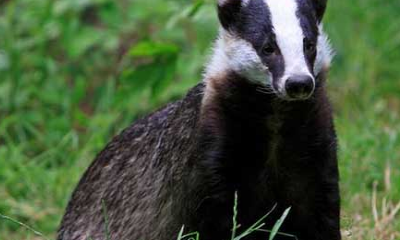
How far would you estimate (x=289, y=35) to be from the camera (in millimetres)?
3875

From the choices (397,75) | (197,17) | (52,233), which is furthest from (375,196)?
(397,75)

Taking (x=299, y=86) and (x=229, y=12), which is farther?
(x=229, y=12)

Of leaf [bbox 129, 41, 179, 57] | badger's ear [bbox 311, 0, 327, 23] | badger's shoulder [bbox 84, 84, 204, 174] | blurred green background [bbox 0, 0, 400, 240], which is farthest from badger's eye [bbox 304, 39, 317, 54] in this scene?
leaf [bbox 129, 41, 179, 57]

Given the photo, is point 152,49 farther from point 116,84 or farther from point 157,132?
point 116,84

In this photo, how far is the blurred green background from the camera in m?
5.91

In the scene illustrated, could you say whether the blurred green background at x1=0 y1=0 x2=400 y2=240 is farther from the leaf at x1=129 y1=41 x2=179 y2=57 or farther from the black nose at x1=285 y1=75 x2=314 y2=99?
the black nose at x1=285 y1=75 x2=314 y2=99

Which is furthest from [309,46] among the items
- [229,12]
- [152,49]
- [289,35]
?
[152,49]

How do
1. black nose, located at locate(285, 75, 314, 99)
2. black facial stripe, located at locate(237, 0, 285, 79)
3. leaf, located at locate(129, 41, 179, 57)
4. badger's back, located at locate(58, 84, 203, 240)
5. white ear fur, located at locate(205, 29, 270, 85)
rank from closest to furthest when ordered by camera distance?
black nose, located at locate(285, 75, 314, 99) < black facial stripe, located at locate(237, 0, 285, 79) < white ear fur, located at locate(205, 29, 270, 85) < badger's back, located at locate(58, 84, 203, 240) < leaf, located at locate(129, 41, 179, 57)

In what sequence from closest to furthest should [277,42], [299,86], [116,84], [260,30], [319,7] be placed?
[299,86] → [277,42] → [260,30] → [319,7] → [116,84]

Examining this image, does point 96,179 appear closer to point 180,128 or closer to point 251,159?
point 180,128

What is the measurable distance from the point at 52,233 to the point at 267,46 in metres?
2.33

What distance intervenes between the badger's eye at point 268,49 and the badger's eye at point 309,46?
111 mm

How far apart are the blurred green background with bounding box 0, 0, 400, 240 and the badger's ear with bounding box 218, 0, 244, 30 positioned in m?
1.12

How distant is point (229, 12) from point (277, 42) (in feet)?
1.14
